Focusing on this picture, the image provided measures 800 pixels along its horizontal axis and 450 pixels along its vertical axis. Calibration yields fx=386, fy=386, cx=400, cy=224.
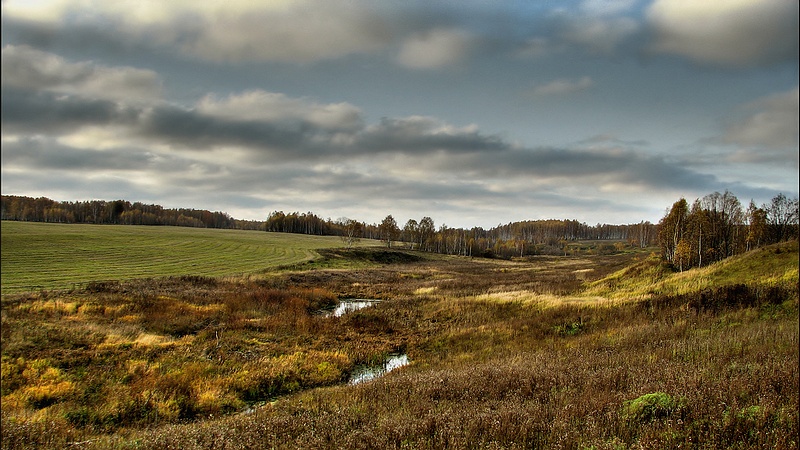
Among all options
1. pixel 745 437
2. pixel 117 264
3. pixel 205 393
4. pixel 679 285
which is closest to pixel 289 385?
pixel 205 393

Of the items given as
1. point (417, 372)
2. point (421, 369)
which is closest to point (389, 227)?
point (421, 369)

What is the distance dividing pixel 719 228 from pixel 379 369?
66039mm

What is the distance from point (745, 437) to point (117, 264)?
181 ft

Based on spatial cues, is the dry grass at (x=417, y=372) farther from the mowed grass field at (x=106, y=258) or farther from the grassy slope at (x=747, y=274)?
the mowed grass field at (x=106, y=258)

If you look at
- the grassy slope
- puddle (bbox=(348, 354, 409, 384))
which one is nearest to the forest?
the grassy slope

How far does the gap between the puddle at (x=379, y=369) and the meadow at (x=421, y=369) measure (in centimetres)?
64

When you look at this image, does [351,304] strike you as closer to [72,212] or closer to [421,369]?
[421,369]

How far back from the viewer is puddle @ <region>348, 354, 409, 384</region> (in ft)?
48.3

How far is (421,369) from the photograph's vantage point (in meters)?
13.9

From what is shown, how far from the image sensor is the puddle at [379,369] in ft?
48.3

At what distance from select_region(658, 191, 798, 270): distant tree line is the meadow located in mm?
32960

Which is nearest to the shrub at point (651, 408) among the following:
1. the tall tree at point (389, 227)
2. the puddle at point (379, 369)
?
the puddle at point (379, 369)

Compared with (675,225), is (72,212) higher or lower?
lower

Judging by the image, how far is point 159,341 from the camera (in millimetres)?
17281
